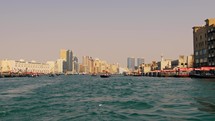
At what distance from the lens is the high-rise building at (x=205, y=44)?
415 ft

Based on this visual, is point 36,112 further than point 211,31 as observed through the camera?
No

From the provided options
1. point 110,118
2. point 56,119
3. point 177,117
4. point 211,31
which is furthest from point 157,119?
point 211,31

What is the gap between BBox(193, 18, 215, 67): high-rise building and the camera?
126500mm

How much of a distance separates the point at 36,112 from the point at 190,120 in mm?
13643

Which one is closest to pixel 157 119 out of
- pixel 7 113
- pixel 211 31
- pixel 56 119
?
pixel 56 119

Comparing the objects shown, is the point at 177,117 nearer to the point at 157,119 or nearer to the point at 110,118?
the point at 157,119

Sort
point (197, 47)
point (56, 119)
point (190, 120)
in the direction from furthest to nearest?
point (197, 47) → point (56, 119) → point (190, 120)

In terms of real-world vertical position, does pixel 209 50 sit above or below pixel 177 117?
above

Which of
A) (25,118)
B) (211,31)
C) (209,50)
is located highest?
(211,31)

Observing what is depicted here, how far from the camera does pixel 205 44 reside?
134625 mm

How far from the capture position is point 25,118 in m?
25.0

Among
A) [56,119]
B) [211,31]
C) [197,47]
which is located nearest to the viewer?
[56,119]

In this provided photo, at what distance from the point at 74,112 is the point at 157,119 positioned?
793 cm

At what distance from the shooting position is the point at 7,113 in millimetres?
27641
